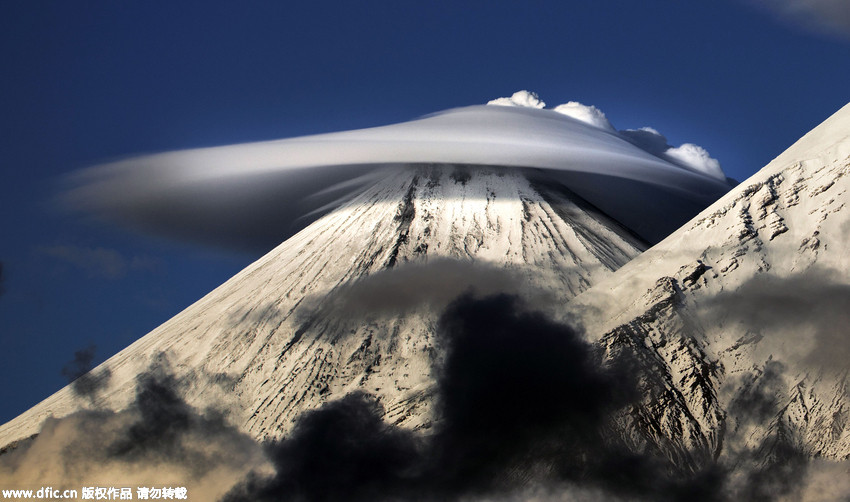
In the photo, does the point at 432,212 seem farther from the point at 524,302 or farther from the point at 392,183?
the point at 524,302

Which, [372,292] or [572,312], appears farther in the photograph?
[372,292]

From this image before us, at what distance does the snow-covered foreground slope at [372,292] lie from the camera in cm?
10350

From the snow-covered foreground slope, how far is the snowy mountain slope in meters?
15.4

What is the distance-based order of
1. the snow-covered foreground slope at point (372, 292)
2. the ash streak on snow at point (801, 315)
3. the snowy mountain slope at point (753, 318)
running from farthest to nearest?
1. the snow-covered foreground slope at point (372, 292)
2. the ash streak on snow at point (801, 315)
3. the snowy mountain slope at point (753, 318)

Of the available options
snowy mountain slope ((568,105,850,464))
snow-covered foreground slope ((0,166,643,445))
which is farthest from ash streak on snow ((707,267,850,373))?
snow-covered foreground slope ((0,166,643,445))

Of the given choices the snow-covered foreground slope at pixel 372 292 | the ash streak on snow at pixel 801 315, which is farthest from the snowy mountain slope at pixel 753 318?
the snow-covered foreground slope at pixel 372 292

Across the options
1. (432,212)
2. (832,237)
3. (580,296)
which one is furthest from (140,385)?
(832,237)

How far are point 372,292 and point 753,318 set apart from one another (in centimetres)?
4709

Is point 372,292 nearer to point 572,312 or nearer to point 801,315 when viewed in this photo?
point 572,312

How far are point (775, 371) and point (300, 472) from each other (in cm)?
5456

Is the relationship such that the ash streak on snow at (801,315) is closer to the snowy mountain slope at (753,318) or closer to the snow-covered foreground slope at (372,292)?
the snowy mountain slope at (753,318)

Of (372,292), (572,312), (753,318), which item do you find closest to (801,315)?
(753,318)

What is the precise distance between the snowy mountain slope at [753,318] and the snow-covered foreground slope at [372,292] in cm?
1542

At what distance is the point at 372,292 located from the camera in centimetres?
11225
